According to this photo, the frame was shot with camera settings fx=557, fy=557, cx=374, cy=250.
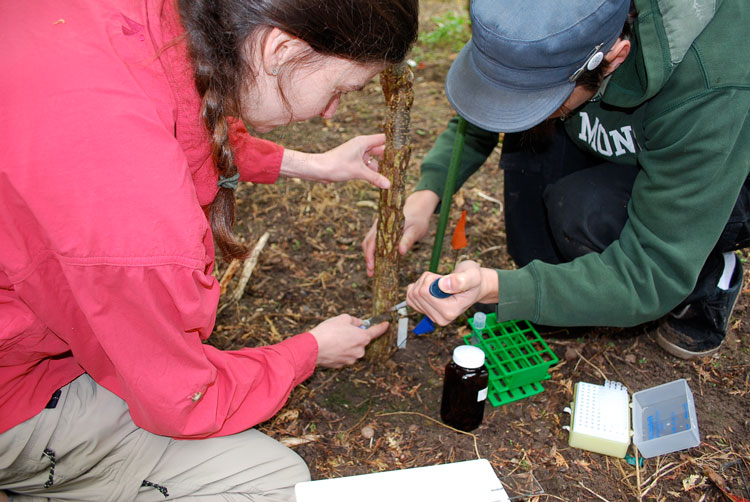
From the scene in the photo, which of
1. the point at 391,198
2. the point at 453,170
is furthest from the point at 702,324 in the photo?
the point at 391,198

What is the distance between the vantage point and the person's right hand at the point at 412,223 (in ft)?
7.15

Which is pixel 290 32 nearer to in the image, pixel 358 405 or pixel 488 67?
pixel 488 67

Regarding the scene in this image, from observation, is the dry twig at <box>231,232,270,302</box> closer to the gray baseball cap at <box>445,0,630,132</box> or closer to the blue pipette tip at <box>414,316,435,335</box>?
the blue pipette tip at <box>414,316,435,335</box>

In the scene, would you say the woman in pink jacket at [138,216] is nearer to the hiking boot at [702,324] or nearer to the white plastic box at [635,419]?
the white plastic box at [635,419]

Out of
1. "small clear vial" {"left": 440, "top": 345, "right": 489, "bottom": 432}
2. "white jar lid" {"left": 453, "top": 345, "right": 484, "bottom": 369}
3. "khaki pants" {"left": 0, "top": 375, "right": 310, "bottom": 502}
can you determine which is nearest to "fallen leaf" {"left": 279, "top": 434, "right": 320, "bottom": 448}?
"khaki pants" {"left": 0, "top": 375, "right": 310, "bottom": 502}

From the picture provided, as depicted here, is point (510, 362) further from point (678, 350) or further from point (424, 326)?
point (678, 350)

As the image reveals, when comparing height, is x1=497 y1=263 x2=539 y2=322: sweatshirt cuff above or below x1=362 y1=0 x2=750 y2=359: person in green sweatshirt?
below

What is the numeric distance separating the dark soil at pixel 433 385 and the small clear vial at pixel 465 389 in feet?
0.18

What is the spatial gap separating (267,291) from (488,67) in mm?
1522

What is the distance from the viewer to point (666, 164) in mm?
1581

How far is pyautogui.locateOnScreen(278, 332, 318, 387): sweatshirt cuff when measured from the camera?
1.69 metres

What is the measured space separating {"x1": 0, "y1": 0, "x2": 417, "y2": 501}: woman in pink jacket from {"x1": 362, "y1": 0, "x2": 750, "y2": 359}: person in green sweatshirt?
0.35 metres

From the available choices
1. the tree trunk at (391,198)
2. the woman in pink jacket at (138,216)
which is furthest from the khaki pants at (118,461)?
the tree trunk at (391,198)

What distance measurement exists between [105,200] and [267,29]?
0.48 metres
